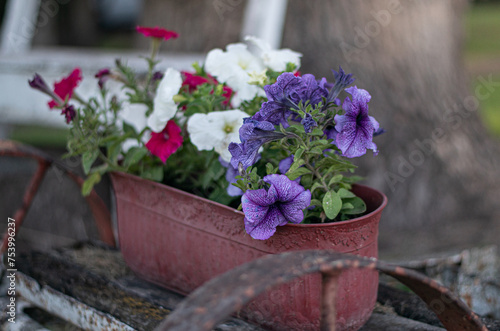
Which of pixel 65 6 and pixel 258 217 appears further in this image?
pixel 65 6

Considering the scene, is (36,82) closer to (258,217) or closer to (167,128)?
(167,128)

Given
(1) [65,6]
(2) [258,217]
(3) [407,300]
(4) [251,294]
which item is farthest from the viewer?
(1) [65,6]

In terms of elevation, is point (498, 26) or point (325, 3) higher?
point (498, 26)

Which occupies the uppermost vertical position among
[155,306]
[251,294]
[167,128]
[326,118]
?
[326,118]

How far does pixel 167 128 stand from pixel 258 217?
14.9 inches

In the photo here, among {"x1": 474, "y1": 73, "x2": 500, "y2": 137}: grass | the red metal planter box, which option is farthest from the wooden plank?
{"x1": 474, "y1": 73, "x2": 500, "y2": 137}: grass

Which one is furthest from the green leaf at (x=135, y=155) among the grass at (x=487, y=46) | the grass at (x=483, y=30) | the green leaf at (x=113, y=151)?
the grass at (x=483, y=30)

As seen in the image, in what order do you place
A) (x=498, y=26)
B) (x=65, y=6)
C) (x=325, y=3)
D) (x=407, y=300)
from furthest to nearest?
(x=498, y=26), (x=65, y=6), (x=325, y=3), (x=407, y=300)

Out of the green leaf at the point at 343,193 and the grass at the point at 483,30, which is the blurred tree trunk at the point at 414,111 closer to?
the green leaf at the point at 343,193

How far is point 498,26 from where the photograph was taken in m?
14.2

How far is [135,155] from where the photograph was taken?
1239 millimetres

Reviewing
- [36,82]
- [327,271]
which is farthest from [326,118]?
[36,82]

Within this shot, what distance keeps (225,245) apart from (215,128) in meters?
0.26

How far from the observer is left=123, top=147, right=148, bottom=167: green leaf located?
48.6 inches
